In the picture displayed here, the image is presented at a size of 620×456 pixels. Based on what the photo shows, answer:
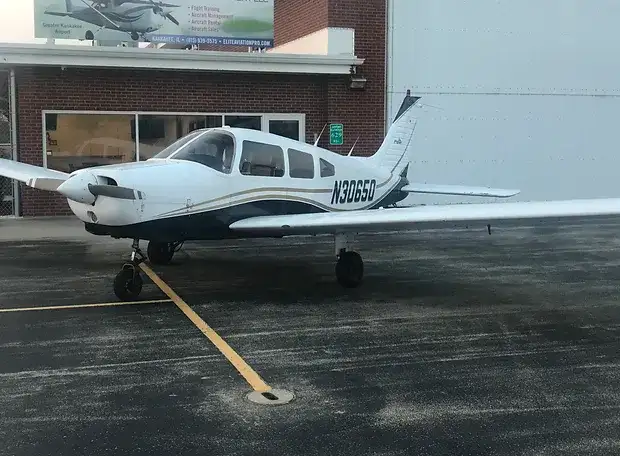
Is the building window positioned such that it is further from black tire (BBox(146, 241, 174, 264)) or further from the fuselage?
the fuselage

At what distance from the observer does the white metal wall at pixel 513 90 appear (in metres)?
17.9

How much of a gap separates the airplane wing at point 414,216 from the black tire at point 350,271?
514mm

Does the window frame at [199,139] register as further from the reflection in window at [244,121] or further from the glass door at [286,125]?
the glass door at [286,125]

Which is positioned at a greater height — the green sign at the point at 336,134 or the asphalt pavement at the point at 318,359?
the green sign at the point at 336,134

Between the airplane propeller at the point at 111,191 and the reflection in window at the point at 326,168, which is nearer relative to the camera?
the airplane propeller at the point at 111,191

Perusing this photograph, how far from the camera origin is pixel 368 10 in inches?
679

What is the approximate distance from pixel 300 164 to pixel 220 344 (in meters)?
3.81

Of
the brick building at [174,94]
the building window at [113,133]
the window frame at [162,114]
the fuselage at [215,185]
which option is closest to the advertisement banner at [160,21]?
the brick building at [174,94]

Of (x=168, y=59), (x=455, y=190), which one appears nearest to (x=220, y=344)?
(x=455, y=190)

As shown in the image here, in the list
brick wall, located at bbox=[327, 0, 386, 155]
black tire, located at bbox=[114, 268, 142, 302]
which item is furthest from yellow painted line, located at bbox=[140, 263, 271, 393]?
brick wall, located at bbox=[327, 0, 386, 155]

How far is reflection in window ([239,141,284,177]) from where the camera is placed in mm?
8867

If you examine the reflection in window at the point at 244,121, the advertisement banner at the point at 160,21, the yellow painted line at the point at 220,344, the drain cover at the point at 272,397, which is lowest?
the yellow painted line at the point at 220,344

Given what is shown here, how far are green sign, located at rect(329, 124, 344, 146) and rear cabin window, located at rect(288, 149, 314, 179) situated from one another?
7449 millimetres

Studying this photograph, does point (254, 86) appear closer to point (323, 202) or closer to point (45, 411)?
point (323, 202)
